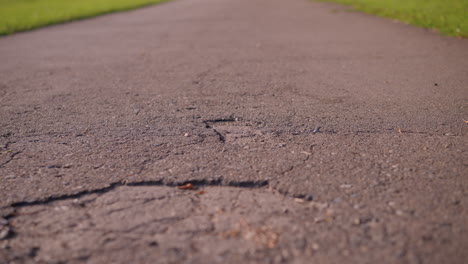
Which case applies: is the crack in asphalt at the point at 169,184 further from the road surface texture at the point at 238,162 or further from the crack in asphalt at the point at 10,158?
the crack in asphalt at the point at 10,158

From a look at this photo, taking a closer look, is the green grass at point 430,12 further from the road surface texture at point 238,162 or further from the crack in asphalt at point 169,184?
the crack in asphalt at point 169,184

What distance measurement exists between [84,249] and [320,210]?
4.19ft

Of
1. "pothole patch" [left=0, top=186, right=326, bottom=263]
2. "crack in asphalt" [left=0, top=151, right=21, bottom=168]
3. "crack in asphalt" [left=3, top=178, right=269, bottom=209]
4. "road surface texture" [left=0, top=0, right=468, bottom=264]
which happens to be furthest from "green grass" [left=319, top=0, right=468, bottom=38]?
"crack in asphalt" [left=0, top=151, right=21, bottom=168]

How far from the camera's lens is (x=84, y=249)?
2.01m

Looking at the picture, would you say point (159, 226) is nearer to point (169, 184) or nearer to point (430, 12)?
point (169, 184)

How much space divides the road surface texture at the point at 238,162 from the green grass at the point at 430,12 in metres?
2.94

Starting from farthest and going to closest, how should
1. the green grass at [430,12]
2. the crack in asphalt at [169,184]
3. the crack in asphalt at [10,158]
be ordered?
the green grass at [430,12] < the crack in asphalt at [10,158] < the crack in asphalt at [169,184]

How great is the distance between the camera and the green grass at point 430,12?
877cm

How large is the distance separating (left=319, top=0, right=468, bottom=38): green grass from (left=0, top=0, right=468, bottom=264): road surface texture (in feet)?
9.65

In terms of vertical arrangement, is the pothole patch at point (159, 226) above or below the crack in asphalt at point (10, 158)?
below

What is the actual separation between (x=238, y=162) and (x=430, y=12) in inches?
412

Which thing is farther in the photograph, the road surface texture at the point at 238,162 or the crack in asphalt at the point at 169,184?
the crack in asphalt at the point at 169,184

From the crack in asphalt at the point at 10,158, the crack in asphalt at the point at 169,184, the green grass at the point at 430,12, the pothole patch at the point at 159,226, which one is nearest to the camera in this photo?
the pothole patch at the point at 159,226

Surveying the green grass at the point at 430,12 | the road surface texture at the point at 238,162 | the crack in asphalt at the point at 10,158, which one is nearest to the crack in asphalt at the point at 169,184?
the road surface texture at the point at 238,162
